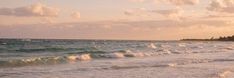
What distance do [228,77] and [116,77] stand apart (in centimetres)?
485

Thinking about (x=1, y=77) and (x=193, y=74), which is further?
(x=193, y=74)

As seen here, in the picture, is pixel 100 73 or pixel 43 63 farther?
pixel 43 63

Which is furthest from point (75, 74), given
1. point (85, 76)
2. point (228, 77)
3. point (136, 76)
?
point (228, 77)

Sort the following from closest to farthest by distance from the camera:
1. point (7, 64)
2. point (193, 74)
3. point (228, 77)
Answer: point (228, 77)
point (193, 74)
point (7, 64)

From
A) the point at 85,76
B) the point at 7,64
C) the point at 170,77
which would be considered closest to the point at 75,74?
the point at 85,76

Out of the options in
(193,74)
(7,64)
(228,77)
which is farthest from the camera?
(7,64)

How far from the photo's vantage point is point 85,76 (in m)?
20.6

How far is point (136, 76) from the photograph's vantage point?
67.7ft

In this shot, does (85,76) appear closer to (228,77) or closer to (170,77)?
(170,77)

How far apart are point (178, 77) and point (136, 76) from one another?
187 cm

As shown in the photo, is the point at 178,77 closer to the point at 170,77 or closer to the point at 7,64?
the point at 170,77

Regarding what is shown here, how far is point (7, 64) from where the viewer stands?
95.3 feet

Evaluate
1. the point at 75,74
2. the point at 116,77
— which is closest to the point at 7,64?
the point at 75,74

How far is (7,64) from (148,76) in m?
11.8
